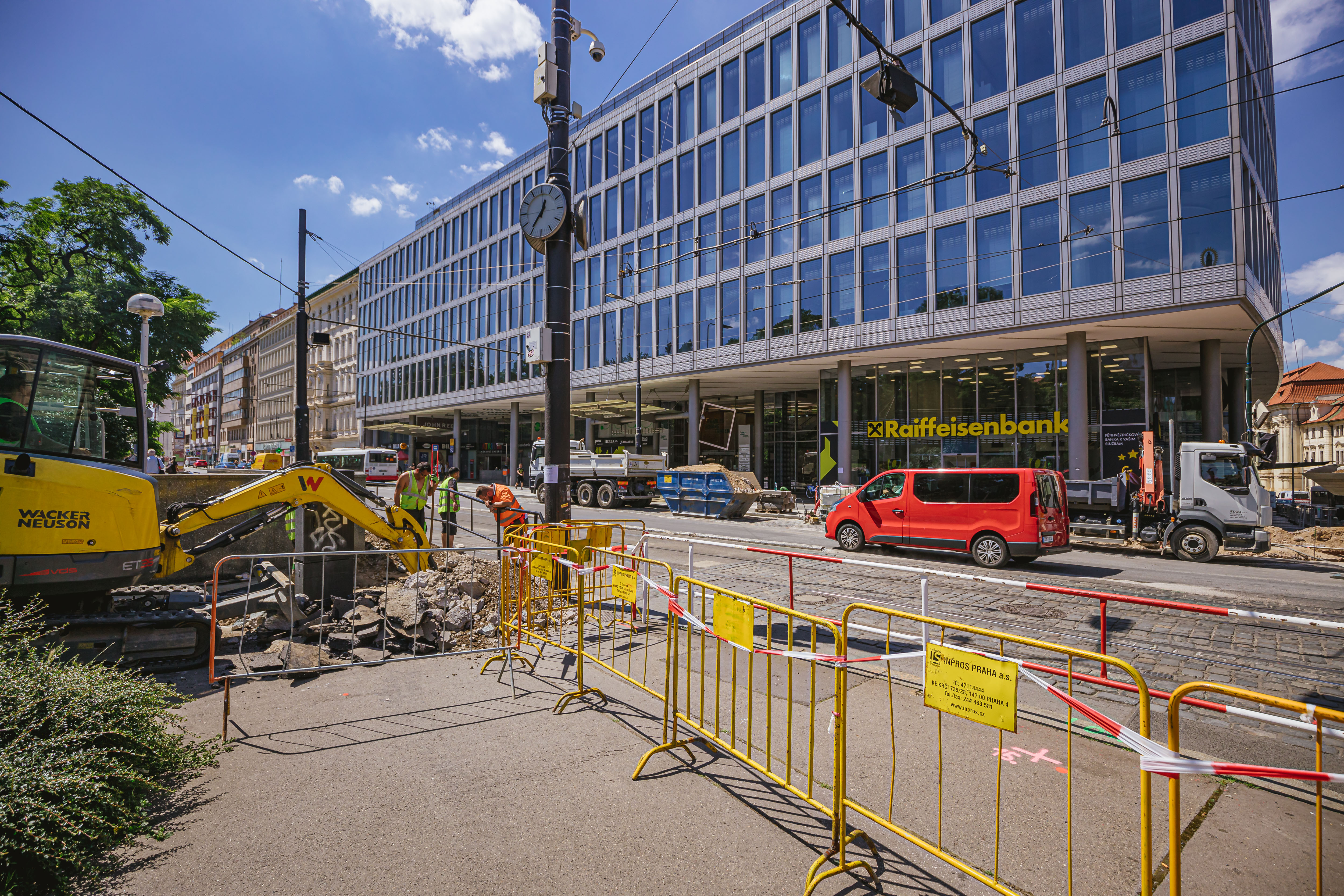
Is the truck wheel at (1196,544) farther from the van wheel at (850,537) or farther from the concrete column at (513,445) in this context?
the concrete column at (513,445)

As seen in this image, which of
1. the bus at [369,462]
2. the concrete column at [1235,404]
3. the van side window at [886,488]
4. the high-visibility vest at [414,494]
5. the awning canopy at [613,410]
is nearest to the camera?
the high-visibility vest at [414,494]

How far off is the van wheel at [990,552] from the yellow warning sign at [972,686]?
10.7 meters

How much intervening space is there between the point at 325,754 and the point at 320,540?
20.7ft

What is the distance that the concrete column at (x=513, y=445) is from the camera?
45625 millimetres

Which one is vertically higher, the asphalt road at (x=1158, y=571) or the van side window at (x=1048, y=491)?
the van side window at (x=1048, y=491)

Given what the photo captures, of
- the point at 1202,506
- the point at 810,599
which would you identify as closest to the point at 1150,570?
the point at 1202,506

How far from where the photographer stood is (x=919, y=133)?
80.4 ft

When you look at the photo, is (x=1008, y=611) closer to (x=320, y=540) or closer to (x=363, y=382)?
(x=320, y=540)

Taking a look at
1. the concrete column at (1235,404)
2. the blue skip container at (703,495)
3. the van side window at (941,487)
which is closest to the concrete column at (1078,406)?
the blue skip container at (703,495)

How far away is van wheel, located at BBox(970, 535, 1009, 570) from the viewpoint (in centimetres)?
1238

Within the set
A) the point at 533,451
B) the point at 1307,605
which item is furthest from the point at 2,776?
the point at 533,451

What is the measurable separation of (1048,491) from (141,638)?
540 inches

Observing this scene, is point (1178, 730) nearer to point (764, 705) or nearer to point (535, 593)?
point (764, 705)

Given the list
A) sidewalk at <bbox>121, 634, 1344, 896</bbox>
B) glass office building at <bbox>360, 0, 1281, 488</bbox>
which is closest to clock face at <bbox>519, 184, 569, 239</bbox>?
sidewalk at <bbox>121, 634, 1344, 896</bbox>
